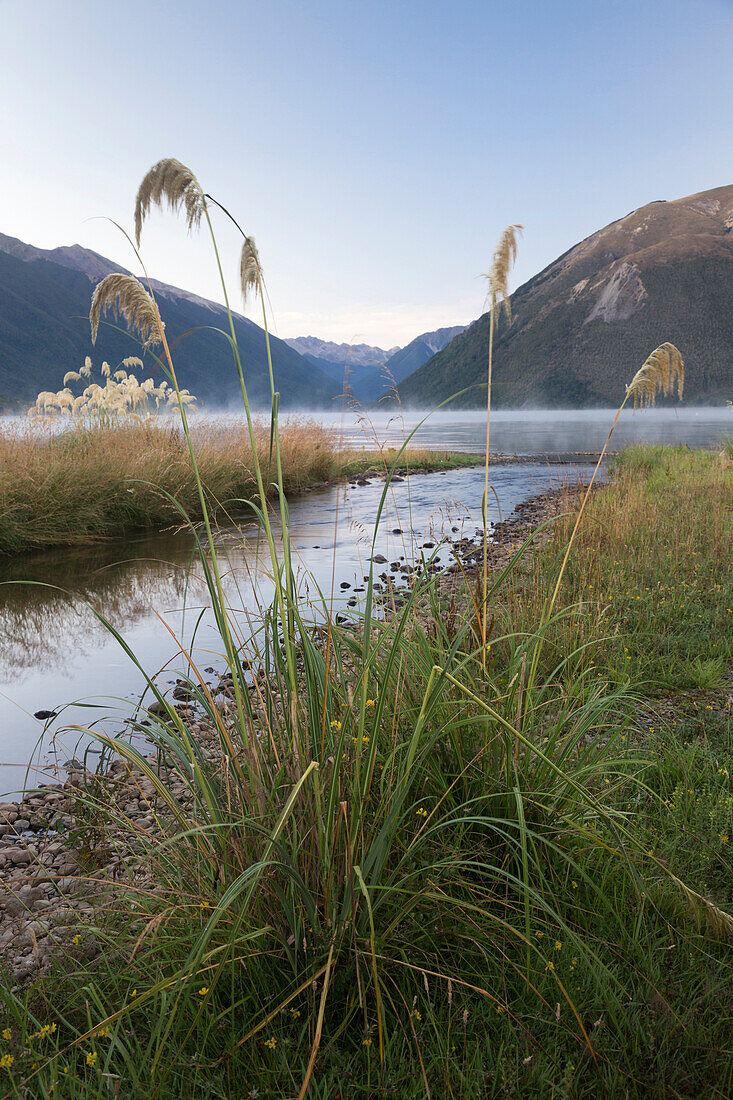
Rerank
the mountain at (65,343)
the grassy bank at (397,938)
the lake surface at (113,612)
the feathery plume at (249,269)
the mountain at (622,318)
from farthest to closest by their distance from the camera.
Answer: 1. the mountain at (622,318)
2. the mountain at (65,343)
3. the lake surface at (113,612)
4. the feathery plume at (249,269)
5. the grassy bank at (397,938)

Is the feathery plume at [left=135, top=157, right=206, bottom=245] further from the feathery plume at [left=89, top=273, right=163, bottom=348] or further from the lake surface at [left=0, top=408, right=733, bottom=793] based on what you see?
the lake surface at [left=0, top=408, right=733, bottom=793]

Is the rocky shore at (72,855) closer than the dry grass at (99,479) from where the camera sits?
Yes

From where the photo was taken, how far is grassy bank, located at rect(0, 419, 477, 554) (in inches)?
337

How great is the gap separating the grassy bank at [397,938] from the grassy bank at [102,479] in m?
5.08

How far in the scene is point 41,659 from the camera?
536 centimetres

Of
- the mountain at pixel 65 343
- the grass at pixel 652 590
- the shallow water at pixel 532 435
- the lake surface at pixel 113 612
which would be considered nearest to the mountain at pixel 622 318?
the shallow water at pixel 532 435

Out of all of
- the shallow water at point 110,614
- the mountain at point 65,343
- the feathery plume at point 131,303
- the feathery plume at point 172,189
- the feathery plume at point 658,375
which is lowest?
the shallow water at point 110,614

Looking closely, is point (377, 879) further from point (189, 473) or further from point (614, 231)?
point (614, 231)

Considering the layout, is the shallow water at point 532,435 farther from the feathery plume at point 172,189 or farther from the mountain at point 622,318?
the mountain at point 622,318

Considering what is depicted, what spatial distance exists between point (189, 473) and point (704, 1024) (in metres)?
10.8

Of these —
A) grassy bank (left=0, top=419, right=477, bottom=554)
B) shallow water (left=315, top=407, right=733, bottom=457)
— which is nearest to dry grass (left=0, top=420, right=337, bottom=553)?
grassy bank (left=0, top=419, right=477, bottom=554)

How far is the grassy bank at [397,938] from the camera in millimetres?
1297

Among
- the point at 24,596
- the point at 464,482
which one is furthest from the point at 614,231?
the point at 24,596

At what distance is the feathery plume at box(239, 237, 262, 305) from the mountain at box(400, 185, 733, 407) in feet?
329
